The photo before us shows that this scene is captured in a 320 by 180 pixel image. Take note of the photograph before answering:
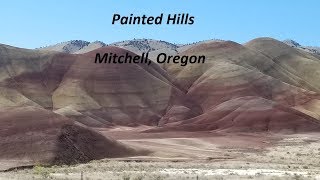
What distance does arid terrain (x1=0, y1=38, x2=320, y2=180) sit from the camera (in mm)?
50844

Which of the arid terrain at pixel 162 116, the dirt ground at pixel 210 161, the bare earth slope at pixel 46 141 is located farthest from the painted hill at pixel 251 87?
the bare earth slope at pixel 46 141

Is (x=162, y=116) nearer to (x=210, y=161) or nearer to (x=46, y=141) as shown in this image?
(x=210, y=161)

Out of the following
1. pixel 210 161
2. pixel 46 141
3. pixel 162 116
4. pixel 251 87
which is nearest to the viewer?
pixel 46 141

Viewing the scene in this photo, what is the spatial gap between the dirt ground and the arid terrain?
0.50 ft

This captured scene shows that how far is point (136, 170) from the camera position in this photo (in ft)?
151

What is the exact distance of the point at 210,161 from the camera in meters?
56.9

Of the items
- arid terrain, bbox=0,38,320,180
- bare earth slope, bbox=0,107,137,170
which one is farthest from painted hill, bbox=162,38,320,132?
bare earth slope, bbox=0,107,137,170

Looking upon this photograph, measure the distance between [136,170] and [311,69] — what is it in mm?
137407

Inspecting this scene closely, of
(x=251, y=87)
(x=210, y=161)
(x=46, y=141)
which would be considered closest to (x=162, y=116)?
(x=251, y=87)

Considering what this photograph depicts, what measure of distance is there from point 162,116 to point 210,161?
6646 centimetres

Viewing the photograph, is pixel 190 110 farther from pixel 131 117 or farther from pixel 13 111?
pixel 13 111

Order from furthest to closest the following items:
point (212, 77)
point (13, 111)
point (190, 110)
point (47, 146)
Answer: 1. point (212, 77)
2. point (190, 110)
3. point (13, 111)
4. point (47, 146)

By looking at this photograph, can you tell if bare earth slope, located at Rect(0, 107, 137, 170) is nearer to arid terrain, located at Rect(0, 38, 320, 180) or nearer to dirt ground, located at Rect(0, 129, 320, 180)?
arid terrain, located at Rect(0, 38, 320, 180)

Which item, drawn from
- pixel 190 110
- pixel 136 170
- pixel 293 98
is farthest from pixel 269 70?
pixel 136 170
